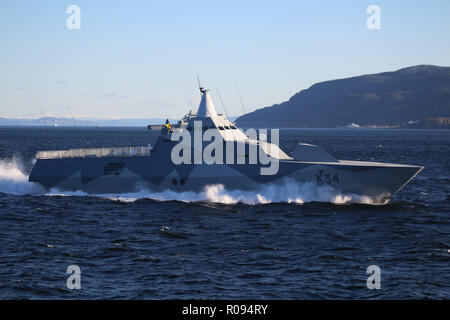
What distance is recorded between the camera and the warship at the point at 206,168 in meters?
28.1

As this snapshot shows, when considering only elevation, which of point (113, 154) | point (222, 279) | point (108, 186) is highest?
point (113, 154)

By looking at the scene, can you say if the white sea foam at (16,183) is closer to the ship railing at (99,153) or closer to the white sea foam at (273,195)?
the ship railing at (99,153)

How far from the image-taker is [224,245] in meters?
20.4

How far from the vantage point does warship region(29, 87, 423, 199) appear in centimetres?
2814

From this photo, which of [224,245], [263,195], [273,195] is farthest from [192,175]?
[224,245]

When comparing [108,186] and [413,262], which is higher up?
[108,186]

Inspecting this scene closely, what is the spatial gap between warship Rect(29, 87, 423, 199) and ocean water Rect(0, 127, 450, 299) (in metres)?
0.73

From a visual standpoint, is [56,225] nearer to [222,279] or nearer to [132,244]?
[132,244]

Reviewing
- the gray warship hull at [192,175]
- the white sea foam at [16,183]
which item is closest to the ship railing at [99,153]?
the gray warship hull at [192,175]

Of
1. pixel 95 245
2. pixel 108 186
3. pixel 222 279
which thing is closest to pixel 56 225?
pixel 95 245

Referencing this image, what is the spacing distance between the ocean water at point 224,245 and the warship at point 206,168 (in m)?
0.73
